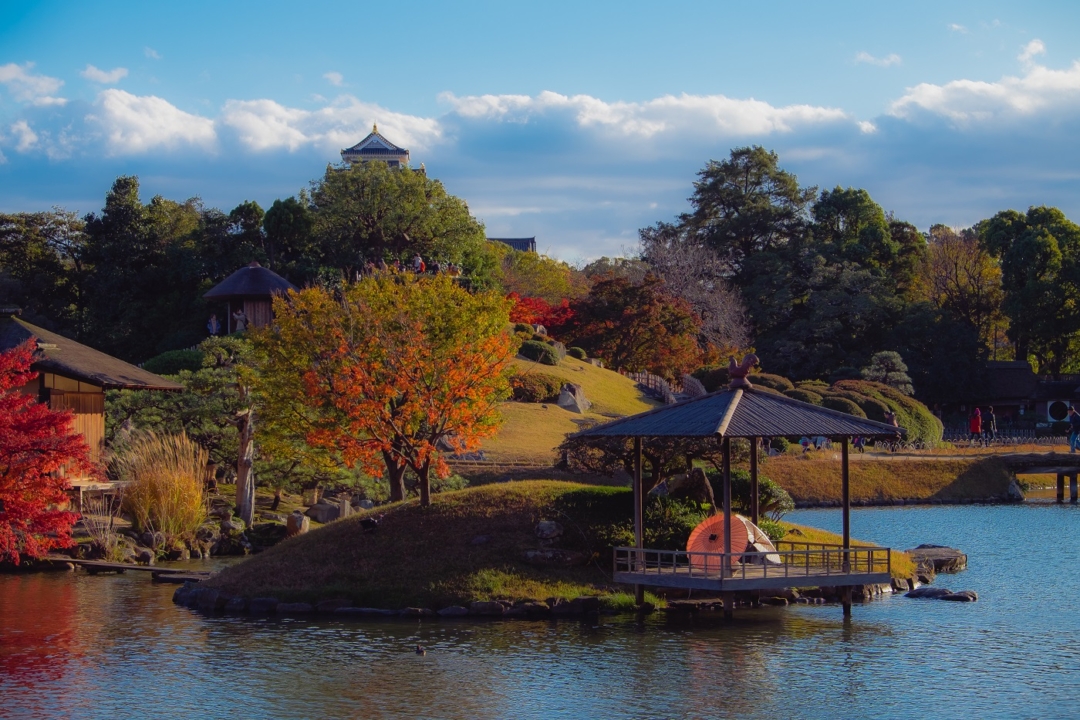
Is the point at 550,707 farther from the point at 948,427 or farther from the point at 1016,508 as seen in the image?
the point at 948,427

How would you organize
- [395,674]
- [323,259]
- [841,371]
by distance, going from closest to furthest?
[395,674], [323,259], [841,371]

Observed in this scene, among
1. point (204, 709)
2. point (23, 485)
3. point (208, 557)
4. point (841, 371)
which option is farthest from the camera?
point (841, 371)

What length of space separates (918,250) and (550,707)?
70455 millimetres

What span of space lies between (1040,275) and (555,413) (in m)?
36.0

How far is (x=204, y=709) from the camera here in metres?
16.2

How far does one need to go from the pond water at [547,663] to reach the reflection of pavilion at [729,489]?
894mm

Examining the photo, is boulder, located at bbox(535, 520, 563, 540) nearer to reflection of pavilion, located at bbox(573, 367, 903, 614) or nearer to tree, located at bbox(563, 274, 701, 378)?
reflection of pavilion, located at bbox(573, 367, 903, 614)

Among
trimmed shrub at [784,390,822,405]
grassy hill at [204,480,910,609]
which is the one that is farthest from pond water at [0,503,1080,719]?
trimmed shrub at [784,390,822,405]

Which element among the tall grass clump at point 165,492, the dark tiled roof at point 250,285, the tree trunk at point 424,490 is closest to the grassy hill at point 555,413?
the tall grass clump at point 165,492

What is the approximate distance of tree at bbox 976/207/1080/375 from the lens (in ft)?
235

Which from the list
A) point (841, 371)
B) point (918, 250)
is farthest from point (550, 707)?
point (918, 250)

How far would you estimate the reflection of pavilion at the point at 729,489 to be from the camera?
70.6 feet

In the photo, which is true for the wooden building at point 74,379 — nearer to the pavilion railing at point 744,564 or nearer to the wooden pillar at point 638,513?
the wooden pillar at point 638,513

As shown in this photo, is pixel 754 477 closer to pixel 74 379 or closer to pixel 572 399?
pixel 74 379
